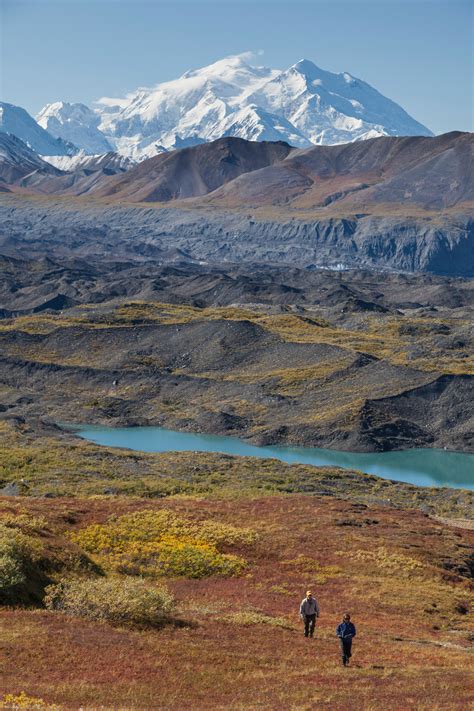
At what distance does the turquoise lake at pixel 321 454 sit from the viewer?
8919 cm

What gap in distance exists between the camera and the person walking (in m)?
29.1

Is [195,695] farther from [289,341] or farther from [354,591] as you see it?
[289,341]

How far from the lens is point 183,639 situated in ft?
89.8

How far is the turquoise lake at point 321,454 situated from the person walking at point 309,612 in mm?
56727

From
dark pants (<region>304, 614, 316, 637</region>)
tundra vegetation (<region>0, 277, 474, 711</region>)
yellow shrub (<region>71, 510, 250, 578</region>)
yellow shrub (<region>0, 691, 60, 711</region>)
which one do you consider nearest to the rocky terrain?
tundra vegetation (<region>0, 277, 474, 711</region>)

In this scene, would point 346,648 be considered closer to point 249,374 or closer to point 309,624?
point 309,624

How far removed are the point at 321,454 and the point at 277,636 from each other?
66.8 m

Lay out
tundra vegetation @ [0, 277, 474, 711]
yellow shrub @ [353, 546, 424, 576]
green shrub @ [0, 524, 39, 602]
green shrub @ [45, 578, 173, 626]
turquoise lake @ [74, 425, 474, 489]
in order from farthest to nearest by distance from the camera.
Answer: turquoise lake @ [74, 425, 474, 489] → yellow shrub @ [353, 546, 424, 576] → green shrub @ [0, 524, 39, 602] → green shrub @ [45, 578, 173, 626] → tundra vegetation @ [0, 277, 474, 711]

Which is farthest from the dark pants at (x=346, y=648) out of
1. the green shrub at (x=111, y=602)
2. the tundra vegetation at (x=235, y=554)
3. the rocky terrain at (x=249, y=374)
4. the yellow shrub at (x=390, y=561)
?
the rocky terrain at (x=249, y=374)

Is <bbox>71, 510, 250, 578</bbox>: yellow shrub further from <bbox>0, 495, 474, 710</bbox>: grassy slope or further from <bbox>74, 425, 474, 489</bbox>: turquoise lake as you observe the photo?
<bbox>74, 425, 474, 489</bbox>: turquoise lake

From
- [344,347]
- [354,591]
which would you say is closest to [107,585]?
[354,591]

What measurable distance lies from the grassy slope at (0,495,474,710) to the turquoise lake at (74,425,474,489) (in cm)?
4012

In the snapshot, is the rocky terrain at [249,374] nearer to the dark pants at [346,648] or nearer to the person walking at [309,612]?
the person walking at [309,612]

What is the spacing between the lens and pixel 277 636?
1148 inches
